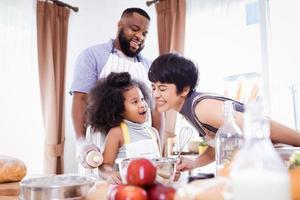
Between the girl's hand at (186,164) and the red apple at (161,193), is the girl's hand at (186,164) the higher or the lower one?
the lower one

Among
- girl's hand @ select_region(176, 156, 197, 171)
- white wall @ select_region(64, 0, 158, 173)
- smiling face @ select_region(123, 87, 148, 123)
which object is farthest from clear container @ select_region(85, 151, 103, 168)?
white wall @ select_region(64, 0, 158, 173)

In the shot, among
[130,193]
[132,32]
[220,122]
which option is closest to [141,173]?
[130,193]

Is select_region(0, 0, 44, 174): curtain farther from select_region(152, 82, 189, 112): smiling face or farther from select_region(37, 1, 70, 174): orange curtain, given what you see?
select_region(152, 82, 189, 112): smiling face

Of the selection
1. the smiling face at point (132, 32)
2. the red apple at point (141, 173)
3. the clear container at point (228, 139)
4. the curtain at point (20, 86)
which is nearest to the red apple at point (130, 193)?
the red apple at point (141, 173)

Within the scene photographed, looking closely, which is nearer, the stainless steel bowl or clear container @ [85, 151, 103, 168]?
the stainless steel bowl

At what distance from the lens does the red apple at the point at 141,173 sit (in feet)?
1.51

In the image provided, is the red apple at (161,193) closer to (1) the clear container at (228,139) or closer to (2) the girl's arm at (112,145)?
(1) the clear container at (228,139)

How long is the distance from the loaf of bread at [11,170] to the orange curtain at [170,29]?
131cm

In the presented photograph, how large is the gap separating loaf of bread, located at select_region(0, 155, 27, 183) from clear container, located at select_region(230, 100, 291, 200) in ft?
3.52

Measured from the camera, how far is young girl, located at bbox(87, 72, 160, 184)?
4.54 feet

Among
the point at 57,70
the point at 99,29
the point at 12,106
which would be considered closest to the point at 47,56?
the point at 57,70

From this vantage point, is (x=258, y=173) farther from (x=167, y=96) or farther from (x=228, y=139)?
(x=167, y=96)

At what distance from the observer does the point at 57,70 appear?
2660mm

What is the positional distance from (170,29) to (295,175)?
7.30 feet
